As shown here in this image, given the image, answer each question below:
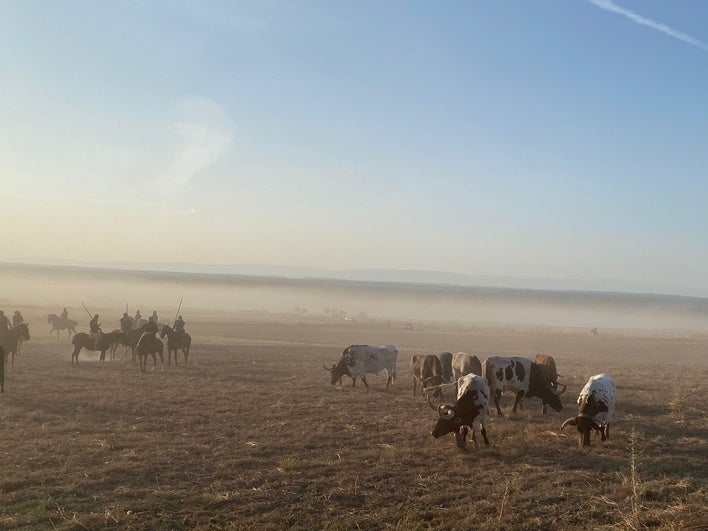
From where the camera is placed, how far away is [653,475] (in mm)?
9398

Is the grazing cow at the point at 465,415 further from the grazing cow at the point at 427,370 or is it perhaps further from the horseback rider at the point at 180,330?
the horseback rider at the point at 180,330

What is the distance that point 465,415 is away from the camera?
11.4m

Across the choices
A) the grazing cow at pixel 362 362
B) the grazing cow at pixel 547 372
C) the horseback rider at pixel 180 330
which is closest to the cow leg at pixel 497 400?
the grazing cow at pixel 547 372

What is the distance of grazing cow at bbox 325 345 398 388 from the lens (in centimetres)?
1936

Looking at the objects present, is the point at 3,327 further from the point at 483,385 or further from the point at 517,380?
the point at 517,380

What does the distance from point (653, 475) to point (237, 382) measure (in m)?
14.3

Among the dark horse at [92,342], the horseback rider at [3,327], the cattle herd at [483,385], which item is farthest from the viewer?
the dark horse at [92,342]

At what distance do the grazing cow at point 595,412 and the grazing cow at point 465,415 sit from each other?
175 cm

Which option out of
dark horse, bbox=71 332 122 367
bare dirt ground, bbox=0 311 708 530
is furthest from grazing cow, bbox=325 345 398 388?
dark horse, bbox=71 332 122 367

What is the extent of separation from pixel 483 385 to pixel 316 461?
426 cm

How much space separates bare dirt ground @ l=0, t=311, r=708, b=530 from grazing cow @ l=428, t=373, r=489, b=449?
14.9 inches

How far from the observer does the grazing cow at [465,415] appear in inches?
445

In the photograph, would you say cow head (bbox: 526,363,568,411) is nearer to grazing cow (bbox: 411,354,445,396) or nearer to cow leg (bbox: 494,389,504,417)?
cow leg (bbox: 494,389,504,417)

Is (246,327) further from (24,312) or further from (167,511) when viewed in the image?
(167,511)
